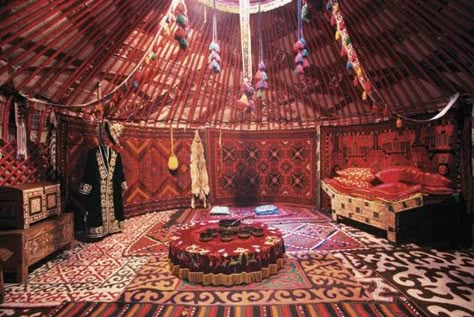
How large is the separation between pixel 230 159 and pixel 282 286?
329 cm

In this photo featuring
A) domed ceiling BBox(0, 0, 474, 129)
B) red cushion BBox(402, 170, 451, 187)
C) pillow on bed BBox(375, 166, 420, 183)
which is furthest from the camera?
pillow on bed BBox(375, 166, 420, 183)

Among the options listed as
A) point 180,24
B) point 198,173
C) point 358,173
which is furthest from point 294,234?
point 180,24

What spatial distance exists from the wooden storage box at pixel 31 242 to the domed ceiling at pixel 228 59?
1275mm

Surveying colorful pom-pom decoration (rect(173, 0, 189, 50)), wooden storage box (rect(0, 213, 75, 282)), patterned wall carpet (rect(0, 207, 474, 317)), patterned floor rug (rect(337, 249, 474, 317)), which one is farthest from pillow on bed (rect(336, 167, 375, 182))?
wooden storage box (rect(0, 213, 75, 282))

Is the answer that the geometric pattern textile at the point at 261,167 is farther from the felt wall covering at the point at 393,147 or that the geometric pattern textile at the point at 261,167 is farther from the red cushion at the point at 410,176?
the red cushion at the point at 410,176

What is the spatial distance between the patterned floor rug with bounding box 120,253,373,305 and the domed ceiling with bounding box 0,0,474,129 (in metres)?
1.93

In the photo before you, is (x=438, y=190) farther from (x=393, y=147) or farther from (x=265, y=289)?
(x=265, y=289)

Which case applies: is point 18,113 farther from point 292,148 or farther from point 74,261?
point 292,148

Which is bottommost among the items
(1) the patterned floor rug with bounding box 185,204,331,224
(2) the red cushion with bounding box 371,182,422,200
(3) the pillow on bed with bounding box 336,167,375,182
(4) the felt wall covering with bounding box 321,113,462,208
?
(1) the patterned floor rug with bounding box 185,204,331,224

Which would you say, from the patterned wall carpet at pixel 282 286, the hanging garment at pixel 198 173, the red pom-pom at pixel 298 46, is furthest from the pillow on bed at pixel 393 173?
the hanging garment at pixel 198 173

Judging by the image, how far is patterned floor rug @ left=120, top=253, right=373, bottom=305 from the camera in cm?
187

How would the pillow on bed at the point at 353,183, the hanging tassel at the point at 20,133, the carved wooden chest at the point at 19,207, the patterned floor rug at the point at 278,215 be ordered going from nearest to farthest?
the carved wooden chest at the point at 19,207
the hanging tassel at the point at 20,133
the pillow on bed at the point at 353,183
the patterned floor rug at the point at 278,215

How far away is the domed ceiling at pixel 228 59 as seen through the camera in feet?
7.88

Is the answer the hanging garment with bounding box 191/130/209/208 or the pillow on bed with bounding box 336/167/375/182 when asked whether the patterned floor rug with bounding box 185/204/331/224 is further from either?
the pillow on bed with bounding box 336/167/375/182
